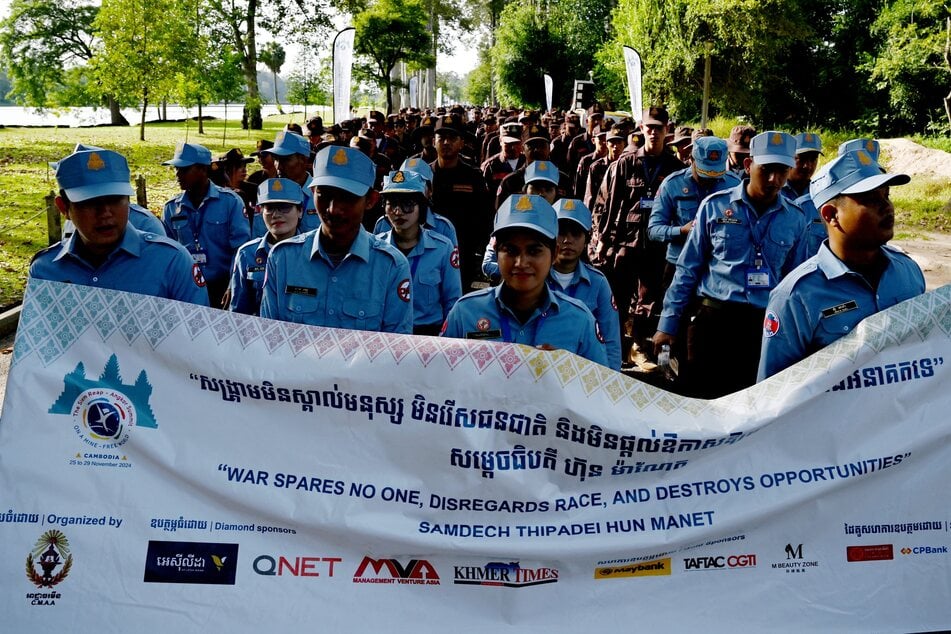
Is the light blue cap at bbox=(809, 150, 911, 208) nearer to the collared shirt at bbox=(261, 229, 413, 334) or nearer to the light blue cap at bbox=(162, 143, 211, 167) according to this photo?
the collared shirt at bbox=(261, 229, 413, 334)

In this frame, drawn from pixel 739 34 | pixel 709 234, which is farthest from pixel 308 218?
pixel 739 34

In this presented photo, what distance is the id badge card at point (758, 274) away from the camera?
5.43 m

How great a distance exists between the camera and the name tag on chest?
3551mm

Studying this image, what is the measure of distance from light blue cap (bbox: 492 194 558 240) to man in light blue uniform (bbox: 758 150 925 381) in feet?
3.48

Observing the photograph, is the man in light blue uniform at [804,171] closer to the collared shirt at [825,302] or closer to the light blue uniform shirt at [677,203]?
the light blue uniform shirt at [677,203]

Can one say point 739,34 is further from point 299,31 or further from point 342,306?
point 342,306

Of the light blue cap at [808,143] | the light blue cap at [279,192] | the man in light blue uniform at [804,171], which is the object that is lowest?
the light blue cap at [279,192]

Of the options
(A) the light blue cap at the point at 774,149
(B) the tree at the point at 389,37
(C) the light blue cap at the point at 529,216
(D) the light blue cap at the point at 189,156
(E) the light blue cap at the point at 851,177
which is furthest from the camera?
(B) the tree at the point at 389,37

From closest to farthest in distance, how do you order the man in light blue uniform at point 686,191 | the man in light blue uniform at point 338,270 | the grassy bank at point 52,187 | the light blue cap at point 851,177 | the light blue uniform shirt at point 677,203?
the light blue cap at point 851,177 → the man in light blue uniform at point 338,270 → the man in light blue uniform at point 686,191 → the light blue uniform shirt at point 677,203 → the grassy bank at point 52,187

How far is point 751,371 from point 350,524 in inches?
131

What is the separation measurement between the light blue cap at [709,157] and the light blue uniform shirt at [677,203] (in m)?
0.12

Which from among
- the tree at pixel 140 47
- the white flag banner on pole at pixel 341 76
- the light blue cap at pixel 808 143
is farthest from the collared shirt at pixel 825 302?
the tree at pixel 140 47

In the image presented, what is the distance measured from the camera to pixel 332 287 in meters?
4.06

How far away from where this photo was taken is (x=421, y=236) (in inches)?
223
